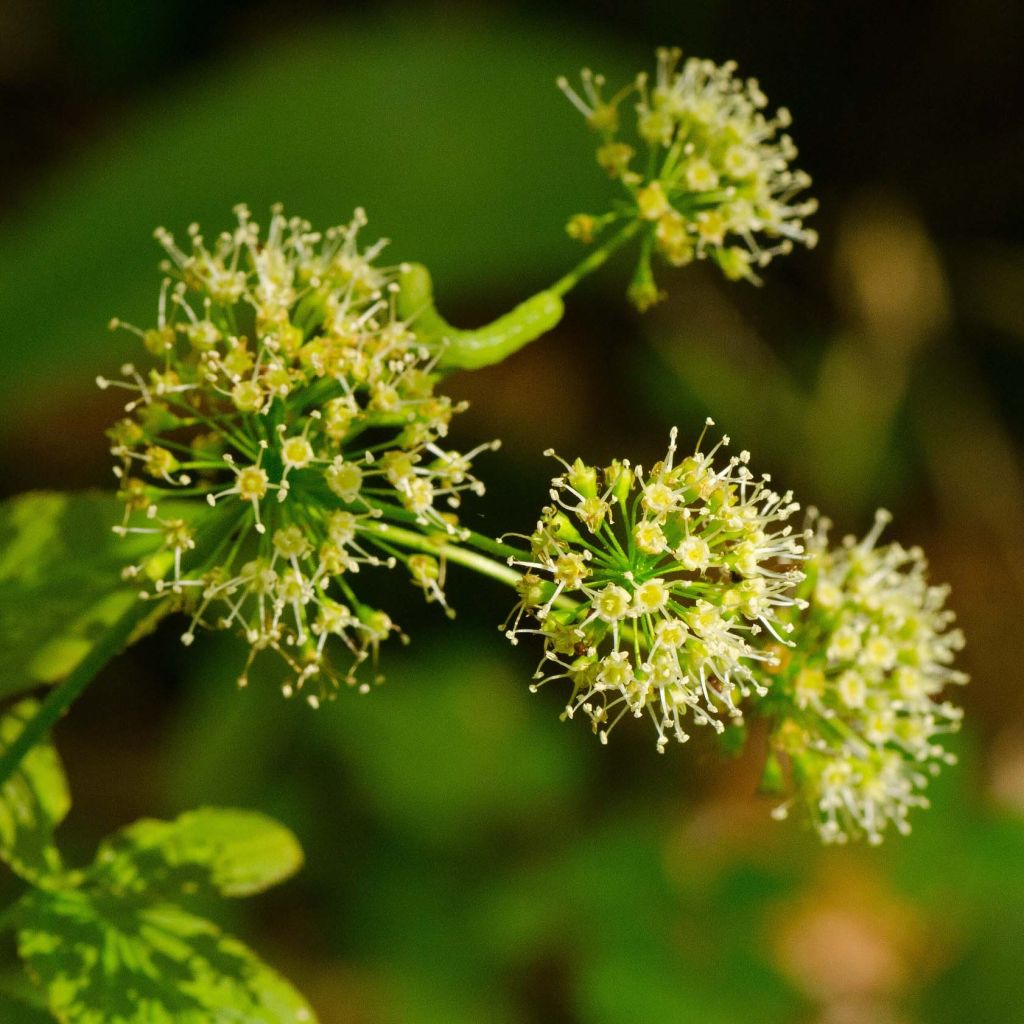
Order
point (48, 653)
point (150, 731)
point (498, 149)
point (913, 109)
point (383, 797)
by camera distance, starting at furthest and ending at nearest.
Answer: point (913, 109) < point (150, 731) < point (498, 149) < point (383, 797) < point (48, 653)

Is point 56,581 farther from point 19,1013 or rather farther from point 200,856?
point 19,1013

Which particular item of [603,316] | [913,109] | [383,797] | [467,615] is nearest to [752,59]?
[913,109]

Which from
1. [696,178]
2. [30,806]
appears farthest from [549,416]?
[30,806]

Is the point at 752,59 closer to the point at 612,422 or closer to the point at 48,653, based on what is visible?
the point at 612,422

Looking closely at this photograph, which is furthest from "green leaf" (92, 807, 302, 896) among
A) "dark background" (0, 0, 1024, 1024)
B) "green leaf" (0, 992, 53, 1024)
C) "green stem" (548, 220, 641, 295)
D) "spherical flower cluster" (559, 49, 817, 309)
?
"dark background" (0, 0, 1024, 1024)

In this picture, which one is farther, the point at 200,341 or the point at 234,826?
the point at 234,826

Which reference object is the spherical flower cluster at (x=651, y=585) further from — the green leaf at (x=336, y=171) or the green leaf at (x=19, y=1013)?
the green leaf at (x=336, y=171)
